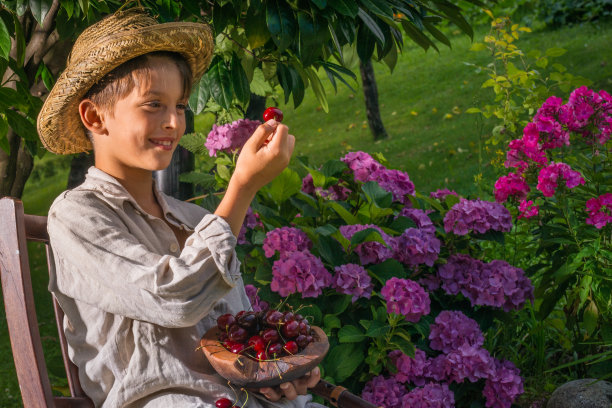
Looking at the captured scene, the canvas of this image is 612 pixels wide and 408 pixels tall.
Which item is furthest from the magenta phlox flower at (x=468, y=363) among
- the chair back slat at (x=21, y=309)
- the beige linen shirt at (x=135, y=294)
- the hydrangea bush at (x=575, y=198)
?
the chair back slat at (x=21, y=309)

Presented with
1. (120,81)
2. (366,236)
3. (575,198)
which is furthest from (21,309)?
(575,198)

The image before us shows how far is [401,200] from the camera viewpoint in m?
3.22

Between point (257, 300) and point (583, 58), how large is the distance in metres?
8.07

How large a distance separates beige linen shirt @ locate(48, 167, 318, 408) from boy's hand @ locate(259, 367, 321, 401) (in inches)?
Answer: 2.8

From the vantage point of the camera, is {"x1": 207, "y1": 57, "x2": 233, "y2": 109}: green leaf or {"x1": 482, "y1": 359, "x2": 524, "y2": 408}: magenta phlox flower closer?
{"x1": 207, "y1": 57, "x2": 233, "y2": 109}: green leaf

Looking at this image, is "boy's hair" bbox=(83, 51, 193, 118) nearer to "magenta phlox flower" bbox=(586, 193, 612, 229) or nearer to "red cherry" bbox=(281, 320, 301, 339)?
"red cherry" bbox=(281, 320, 301, 339)

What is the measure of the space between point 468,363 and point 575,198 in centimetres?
91

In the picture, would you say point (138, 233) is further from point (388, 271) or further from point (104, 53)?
point (388, 271)

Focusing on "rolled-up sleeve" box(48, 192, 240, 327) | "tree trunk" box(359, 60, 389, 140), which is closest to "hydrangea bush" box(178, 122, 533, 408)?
"rolled-up sleeve" box(48, 192, 240, 327)

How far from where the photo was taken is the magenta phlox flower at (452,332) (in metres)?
2.83

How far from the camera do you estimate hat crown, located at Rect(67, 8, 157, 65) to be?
5.65 feet

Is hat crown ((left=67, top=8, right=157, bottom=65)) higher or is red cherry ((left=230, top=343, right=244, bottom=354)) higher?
hat crown ((left=67, top=8, right=157, bottom=65))

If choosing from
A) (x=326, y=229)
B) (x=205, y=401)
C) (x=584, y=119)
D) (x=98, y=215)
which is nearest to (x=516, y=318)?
(x=584, y=119)

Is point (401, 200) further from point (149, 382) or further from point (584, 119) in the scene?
point (149, 382)
